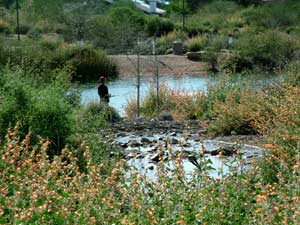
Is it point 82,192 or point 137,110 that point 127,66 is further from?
point 82,192

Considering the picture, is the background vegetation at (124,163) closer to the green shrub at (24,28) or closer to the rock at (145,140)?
the rock at (145,140)

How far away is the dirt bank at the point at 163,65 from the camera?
2444 cm

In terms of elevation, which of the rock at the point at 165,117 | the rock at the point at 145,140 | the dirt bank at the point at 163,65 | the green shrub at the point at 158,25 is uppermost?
the green shrub at the point at 158,25

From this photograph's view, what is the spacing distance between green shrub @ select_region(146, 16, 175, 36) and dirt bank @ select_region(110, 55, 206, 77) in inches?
252

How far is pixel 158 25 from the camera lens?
35312 millimetres

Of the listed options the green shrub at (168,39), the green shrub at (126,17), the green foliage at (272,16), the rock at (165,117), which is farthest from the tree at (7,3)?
the rock at (165,117)

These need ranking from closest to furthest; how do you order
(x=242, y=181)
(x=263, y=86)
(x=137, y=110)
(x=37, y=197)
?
(x=37, y=197), (x=242, y=181), (x=263, y=86), (x=137, y=110)

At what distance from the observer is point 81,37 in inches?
1200

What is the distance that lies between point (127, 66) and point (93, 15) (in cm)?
681

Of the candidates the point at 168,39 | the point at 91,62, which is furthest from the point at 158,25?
the point at 91,62

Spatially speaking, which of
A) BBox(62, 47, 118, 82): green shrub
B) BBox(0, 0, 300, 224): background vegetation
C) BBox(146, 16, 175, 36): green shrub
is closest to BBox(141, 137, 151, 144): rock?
BBox(0, 0, 300, 224): background vegetation

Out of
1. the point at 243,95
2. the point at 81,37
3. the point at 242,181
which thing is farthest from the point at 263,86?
the point at 81,37

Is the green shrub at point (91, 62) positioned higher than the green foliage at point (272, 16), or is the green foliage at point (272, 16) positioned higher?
the green foliage at point (272, 16)

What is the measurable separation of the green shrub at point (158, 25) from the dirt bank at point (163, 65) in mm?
6410
